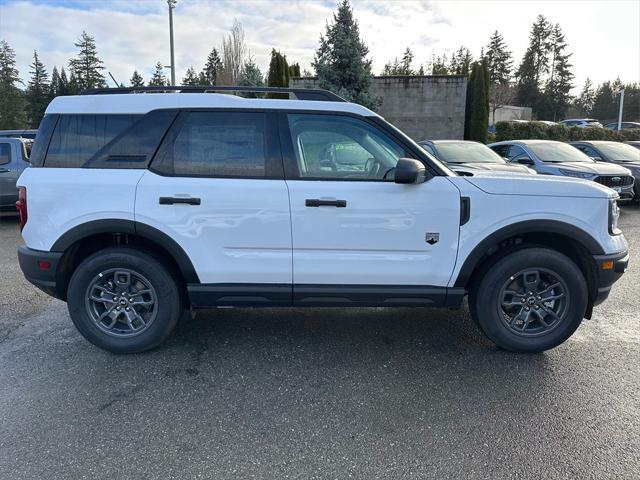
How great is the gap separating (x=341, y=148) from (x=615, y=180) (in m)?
8.55

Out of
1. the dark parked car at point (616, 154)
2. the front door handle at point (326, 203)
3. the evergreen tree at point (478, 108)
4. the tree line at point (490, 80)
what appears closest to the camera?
the front door handle at point (326, 203)

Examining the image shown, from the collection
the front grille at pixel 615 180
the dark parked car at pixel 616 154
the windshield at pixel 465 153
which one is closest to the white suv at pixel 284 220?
the windshield at pixel 465 153

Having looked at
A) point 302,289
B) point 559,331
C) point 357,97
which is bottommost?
point 559,331

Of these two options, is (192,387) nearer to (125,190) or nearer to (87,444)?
(87,444)

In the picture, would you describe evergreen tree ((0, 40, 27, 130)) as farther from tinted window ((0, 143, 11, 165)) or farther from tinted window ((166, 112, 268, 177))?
tinted window ((166, 112, 268, 177))

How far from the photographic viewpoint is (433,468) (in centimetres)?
246

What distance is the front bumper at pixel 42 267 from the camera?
3.60 m

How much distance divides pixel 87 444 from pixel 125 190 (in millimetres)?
1748

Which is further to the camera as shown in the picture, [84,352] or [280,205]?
[84,352]

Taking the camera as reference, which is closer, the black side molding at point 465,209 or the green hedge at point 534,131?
the black side molding at point 465,209

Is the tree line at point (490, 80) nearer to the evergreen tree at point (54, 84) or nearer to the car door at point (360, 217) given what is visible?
the evergreen tree at point (54, 84)

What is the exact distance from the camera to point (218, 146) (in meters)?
3.57

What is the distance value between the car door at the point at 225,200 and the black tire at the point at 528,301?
5.09 feet

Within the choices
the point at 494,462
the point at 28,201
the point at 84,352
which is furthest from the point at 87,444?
the point at 494,462
